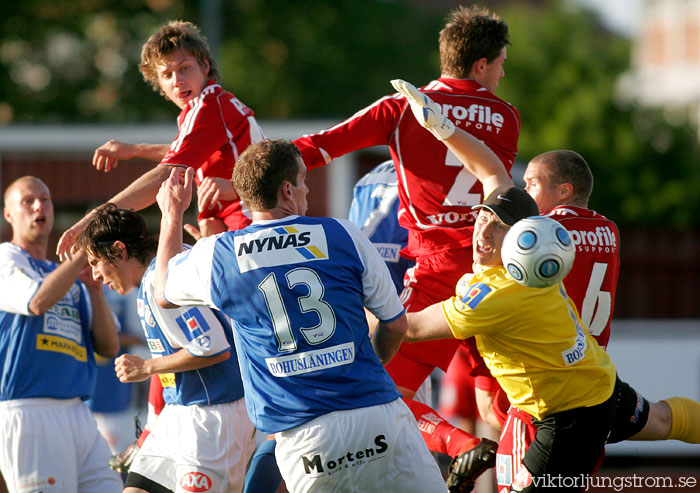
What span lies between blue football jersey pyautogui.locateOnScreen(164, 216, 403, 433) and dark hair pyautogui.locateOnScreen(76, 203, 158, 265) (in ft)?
3.91

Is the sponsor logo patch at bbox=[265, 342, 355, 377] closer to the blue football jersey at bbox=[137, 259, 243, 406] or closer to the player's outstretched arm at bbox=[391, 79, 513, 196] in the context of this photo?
the blue football jersey at bbox=[137, 259, 243, 406]

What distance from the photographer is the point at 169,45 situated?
5.69 m

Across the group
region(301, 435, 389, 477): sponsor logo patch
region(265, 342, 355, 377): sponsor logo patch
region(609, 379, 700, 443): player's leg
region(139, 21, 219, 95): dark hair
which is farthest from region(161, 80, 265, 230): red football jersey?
region(609, 379, 700, 443): player's leg

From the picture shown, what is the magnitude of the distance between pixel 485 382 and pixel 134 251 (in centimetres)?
223

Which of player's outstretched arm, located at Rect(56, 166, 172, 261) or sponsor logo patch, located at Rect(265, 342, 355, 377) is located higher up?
player's outstretched arm, located at Rect(56, 166, 172, 261)

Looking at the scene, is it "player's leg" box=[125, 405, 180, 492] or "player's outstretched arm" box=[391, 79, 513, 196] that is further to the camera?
"player's leg" box=[125, 405, 180, 492]

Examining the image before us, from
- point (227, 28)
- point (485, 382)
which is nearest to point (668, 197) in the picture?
point (227, 28)

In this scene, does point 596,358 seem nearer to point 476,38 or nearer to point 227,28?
point 476,38

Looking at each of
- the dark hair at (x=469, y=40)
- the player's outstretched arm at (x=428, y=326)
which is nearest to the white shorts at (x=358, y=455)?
the player's outstretched arm at (x=428, y=326)

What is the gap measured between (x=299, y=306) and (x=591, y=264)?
1.83 meters

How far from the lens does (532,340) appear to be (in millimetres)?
4773

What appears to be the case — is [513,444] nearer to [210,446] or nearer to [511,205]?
[511,205]

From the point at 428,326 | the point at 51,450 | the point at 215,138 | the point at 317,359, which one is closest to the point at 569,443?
the point at 428,326

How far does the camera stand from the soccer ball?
4488 mm
